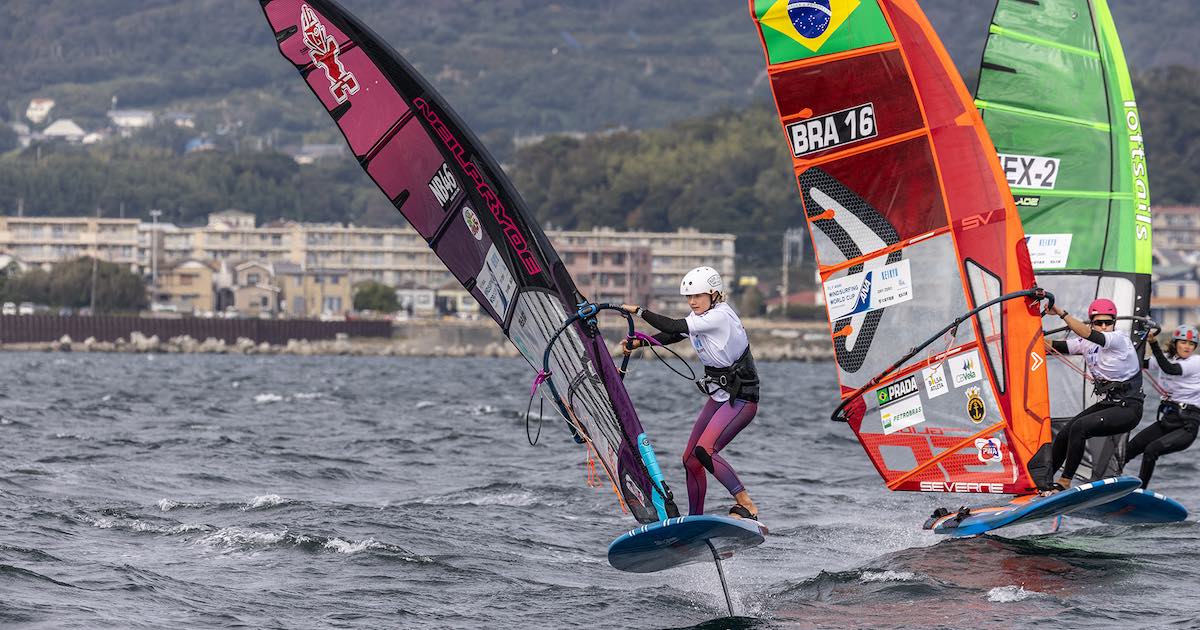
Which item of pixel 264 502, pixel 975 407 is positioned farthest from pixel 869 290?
pixel 264 502

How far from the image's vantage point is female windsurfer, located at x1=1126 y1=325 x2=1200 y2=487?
1350 centimetres

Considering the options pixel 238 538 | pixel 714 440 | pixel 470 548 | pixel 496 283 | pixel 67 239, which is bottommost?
pixel 470 548

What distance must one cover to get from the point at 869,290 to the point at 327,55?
490cm

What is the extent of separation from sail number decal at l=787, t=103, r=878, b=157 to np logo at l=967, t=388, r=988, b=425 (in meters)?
2.15

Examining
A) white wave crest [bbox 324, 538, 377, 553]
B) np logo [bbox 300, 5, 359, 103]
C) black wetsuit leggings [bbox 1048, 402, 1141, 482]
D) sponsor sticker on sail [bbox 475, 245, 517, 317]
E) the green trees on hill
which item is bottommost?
white wave crest [bbox 324, 538, 377, 553]

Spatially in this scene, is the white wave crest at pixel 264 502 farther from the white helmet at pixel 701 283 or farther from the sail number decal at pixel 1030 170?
the sail number decal at pixel 1030 170

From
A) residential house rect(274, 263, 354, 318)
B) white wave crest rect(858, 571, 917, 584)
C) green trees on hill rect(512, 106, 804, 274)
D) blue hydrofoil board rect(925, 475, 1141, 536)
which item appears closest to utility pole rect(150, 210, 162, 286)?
residential house rect(274, 263, 354, 318)

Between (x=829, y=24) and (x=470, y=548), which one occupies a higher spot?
(x=829, y=24)

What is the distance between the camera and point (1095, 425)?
12.8 metres

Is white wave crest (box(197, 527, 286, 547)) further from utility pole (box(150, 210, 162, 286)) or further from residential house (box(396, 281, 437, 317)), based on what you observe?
residential house (box(396, 281, 437, 317))

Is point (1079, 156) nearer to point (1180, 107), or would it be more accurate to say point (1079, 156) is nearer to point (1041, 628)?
point (1041, 628)

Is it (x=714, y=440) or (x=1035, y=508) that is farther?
(x=1035, y=508)

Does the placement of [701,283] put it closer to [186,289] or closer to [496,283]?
[496,283]

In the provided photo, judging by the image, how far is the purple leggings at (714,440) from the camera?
36.8ft
